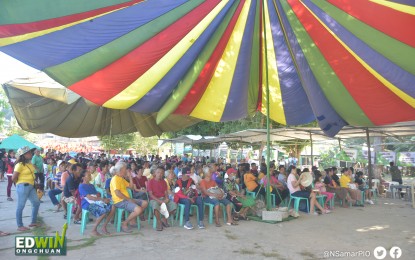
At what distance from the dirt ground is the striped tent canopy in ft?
7.96

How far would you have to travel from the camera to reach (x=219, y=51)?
663cm

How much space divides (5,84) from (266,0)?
6.37 metres

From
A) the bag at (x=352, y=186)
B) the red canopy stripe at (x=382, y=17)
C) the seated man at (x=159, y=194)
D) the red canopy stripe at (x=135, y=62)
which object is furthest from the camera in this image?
the bag at (x=352, y=186)

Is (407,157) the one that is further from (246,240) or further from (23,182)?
(23,182)

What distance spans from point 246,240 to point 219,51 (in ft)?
12.4

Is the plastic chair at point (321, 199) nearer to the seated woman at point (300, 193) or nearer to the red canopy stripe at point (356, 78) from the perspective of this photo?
the seated woman at point (300, 193)

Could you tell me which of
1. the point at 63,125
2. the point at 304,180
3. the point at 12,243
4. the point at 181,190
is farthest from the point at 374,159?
the point at 12,243

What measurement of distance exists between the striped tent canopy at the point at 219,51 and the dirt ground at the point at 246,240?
2.43m

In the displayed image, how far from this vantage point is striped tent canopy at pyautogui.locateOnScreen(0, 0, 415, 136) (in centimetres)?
495

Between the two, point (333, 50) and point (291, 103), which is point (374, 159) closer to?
point (291, 103)

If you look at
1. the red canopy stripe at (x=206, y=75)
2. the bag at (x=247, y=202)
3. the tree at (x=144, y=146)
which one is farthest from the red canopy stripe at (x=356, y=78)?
the tree at (x=144, y=146)

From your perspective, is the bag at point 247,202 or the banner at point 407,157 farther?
the banner at point 407,157

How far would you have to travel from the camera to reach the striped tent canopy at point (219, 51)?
4953 millimetres

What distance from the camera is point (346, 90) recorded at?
6.95 metres
